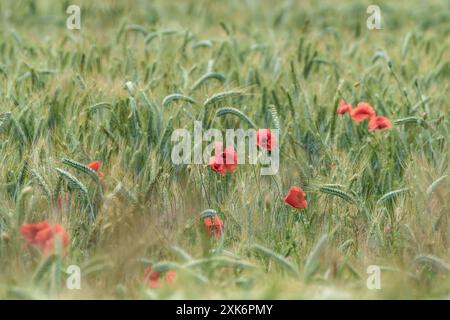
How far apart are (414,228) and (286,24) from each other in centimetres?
278

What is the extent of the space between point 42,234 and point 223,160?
0.69 meters

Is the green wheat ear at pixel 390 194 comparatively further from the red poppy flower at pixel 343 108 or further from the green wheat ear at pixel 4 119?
the green wheat ear at pixel 4 119

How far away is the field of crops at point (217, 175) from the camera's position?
257 centimetres

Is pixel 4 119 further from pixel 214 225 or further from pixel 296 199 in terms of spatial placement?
pixel 296 199

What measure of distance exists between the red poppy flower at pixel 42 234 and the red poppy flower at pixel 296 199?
0.65 meters

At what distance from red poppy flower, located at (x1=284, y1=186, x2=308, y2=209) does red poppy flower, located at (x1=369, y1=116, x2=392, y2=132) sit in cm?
55

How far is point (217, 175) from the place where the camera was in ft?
10.5

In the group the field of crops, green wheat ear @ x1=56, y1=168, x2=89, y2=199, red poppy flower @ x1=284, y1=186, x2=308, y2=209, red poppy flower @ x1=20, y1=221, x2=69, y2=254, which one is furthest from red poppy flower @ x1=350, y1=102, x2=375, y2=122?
red poppy flower @ x1=20, y1=221, x2=69, y2=254

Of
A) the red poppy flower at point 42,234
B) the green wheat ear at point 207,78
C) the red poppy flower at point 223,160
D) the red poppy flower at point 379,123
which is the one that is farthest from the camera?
the green wheat ear at point 207,78

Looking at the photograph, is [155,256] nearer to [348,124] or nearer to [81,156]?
[81,156]

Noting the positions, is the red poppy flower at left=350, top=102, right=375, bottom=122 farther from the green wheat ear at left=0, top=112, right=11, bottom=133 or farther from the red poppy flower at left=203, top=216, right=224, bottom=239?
the green wheat ear at left=0, top=112, right=11, bottom=133

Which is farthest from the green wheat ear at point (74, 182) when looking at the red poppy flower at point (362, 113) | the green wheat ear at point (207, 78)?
the red poppy flower at point (362, 113)

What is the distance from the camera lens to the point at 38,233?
8.43 feet

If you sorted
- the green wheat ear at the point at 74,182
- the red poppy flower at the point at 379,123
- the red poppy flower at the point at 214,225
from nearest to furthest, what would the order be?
the green wheat ear at the point at 74,182 → the red poppy flower at the point at 214,225 → the red poppy flower at the point at 379,123
